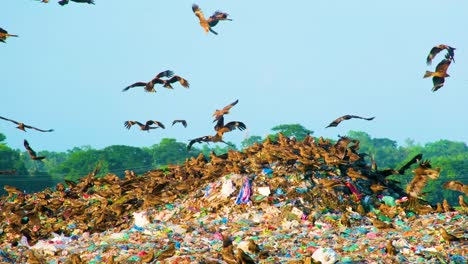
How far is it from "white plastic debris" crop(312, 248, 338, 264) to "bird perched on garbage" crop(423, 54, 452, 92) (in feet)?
8.16

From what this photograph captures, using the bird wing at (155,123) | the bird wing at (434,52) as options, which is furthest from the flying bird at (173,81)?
the bird wing at (434,52)

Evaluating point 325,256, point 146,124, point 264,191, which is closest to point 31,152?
point 146,124

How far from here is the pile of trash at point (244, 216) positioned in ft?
24.0

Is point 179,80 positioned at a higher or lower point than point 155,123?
higher

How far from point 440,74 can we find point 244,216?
10.3ft

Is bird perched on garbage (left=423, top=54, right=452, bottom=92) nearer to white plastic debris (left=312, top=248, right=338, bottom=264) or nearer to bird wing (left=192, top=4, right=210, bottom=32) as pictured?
white plastic debris (left=312, top=248, right=338, bottom=264)

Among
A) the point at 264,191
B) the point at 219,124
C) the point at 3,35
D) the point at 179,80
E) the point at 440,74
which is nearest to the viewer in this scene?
the point at 3,35

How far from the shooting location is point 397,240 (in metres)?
7.59

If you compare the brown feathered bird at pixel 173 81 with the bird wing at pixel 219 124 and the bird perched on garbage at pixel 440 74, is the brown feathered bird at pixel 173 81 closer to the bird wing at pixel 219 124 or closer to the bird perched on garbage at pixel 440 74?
the bird wing at pixel 219 124

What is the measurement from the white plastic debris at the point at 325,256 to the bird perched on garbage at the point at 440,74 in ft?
8.16

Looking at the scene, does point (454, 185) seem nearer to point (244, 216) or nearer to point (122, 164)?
point (244, 216)

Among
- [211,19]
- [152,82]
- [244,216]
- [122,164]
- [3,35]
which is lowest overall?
[244,216]

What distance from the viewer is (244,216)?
9203mm

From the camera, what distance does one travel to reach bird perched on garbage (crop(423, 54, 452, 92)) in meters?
8.09
